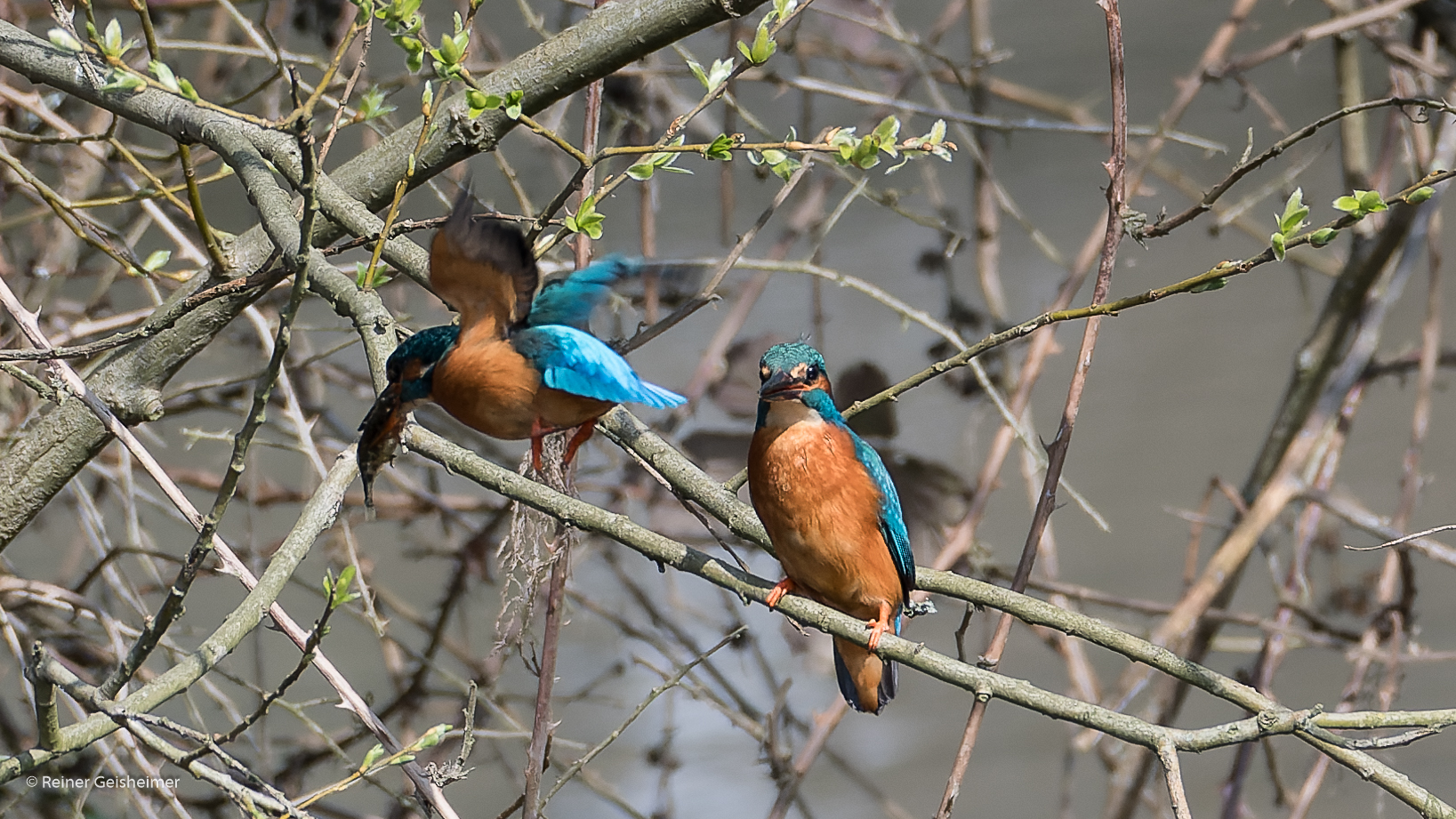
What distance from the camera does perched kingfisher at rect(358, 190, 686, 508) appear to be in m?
0.95

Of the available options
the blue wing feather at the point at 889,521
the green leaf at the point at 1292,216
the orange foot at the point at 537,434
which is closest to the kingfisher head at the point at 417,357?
the orange foot at the point at 537,434

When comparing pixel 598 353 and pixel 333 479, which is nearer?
pixel 598 353

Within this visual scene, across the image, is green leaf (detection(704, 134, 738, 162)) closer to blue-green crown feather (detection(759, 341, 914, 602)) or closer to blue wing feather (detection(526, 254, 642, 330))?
blue wing feather (detection(526, 254, 642, 330))

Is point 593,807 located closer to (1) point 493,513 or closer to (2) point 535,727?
(1) point 493,513

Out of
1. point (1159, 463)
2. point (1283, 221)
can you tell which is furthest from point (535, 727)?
point (1159, 463)

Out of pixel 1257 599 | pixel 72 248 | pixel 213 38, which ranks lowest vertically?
pixel 72 248

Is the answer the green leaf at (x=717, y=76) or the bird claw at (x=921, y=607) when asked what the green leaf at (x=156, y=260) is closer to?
the green leaf at (x=717, y=76)

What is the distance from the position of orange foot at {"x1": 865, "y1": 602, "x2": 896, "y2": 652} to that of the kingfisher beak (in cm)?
28

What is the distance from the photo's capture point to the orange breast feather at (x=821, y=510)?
57.9 inches

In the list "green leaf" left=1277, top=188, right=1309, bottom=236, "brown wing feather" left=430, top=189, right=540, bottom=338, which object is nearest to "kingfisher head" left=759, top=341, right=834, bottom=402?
"brown wing feather" left=430, top=189, right=540, bottom=338

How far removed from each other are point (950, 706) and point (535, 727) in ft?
8.80

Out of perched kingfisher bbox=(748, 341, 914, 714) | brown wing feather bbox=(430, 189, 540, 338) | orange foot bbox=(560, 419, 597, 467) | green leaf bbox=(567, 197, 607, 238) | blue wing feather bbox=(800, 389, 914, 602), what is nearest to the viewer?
brown wing feather bbox=(430, 189, 540, 338)

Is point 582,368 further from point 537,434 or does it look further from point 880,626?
point 880,626

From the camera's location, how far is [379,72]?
135 inches
